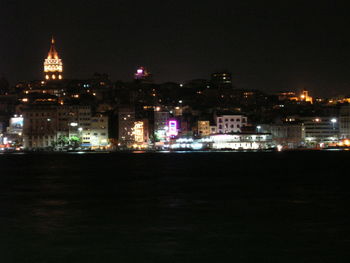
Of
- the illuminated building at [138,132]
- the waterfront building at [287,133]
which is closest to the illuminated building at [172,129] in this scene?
the illuminated building at [138,132]

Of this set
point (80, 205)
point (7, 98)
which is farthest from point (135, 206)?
point (7, 98)

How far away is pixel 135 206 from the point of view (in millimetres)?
24719

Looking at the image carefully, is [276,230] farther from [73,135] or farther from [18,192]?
[73,135]

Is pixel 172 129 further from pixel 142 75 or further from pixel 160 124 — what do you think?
pixel 142 75

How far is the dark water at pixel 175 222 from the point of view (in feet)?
49.8

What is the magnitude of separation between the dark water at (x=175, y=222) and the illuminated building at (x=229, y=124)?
70.1 m

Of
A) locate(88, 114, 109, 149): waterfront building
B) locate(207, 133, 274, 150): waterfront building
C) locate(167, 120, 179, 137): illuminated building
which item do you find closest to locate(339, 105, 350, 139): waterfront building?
locate(207, 133, 274, 150): waterfront building

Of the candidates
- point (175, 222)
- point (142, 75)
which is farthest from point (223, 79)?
point (175, 222)

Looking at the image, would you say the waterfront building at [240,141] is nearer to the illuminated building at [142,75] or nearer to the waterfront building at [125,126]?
the waterfront building at [125,126]

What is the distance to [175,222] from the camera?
2019 cm

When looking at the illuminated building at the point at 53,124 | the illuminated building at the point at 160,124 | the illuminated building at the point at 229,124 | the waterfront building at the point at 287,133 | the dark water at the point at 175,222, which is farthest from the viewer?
the illuminated building at the point at 160,124

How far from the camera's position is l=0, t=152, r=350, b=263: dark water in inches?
598

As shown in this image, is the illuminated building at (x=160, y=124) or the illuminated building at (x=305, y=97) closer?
the illuminated building at (x=160, y=124)

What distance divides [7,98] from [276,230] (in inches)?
4921
